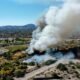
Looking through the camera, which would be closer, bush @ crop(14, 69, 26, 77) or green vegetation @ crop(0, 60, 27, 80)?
green vegetation @ crop(0, 60, 27, 80)

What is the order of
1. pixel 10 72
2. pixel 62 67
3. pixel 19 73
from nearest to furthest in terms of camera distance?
1. pixel 19 73
2. pixel 10 72
3. pixel 62 67

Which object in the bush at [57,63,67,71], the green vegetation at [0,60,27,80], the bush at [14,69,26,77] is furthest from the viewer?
the bush at [57,63,67,71]

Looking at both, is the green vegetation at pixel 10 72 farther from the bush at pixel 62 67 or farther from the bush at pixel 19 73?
the bush at pixel 62 67

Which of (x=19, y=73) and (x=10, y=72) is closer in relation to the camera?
(x=19, y=73)

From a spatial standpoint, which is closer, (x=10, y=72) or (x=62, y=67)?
(x=10, y=72)

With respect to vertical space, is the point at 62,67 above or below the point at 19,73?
below

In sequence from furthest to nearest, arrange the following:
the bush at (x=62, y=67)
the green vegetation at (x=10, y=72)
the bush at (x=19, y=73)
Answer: the bush at (x=62, y=67)
the bush at (x=19, y=73)
the green vegetation at (x=10, y=72)

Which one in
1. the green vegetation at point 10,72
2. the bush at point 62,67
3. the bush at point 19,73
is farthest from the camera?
the bush at point 62,67

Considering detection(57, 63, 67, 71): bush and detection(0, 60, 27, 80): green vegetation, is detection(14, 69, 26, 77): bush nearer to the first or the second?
detection(0, 60, 27, 80): green vegetation

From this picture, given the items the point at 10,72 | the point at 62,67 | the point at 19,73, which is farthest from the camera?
the point at 62,67

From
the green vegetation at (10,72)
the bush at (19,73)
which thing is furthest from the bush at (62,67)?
the bush at (19,73)

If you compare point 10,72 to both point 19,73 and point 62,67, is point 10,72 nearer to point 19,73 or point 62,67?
point 19,73

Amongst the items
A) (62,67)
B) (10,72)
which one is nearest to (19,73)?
(10,72)

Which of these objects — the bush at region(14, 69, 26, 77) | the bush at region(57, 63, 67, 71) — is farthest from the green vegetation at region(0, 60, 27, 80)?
the bush at region(57, 63, 67, 71)
